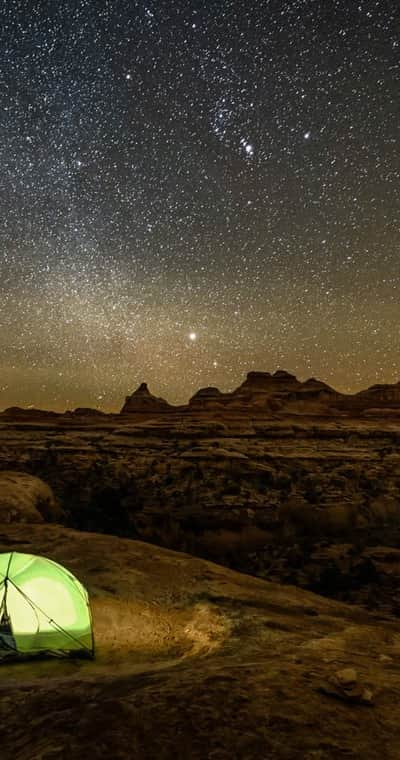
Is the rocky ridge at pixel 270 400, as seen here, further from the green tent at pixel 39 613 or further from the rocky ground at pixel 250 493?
the green tent at pixel 39 613

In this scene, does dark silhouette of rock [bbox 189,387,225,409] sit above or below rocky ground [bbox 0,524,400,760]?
above

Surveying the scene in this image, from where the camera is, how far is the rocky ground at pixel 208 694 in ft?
12.4

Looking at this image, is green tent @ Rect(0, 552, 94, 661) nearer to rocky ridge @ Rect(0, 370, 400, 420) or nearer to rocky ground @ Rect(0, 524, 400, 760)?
rocky ground @ Rect(0, 524, 400, 760)

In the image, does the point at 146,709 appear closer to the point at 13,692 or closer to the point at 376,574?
the point at 13,692

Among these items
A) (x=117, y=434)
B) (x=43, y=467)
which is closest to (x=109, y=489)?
(x=43, y=467)

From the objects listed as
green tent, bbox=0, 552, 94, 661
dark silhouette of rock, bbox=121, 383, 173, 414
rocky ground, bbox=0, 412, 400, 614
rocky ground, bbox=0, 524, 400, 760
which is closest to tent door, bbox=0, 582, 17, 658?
green tent, bbox=0, 552, 94, 661

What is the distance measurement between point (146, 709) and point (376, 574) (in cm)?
1877

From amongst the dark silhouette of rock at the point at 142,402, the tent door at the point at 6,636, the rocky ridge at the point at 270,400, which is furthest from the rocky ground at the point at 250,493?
the dark silhouette of rock at the point at 142,402

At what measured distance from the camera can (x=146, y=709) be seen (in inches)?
172

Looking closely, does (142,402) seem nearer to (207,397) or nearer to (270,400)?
(207,397)

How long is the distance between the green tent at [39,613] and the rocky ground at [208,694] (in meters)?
0.31

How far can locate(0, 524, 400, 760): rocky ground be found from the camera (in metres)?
3.79

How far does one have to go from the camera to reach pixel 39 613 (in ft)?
25.9

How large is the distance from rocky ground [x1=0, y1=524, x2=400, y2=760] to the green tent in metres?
0.31
